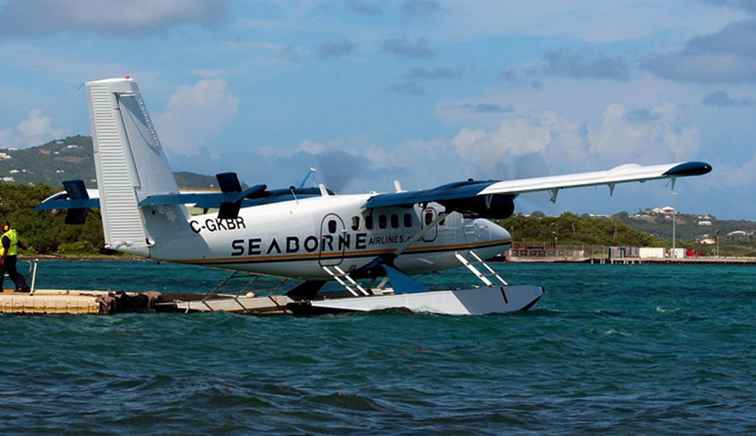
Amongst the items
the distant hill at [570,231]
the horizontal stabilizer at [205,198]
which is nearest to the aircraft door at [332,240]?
the horizontal stabilizer at [205,198]

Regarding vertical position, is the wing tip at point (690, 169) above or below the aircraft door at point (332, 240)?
above

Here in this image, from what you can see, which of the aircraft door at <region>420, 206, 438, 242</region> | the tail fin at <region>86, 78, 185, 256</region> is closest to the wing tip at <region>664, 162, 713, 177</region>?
the aircraft door at <region>420, 206, 438, 242</region>

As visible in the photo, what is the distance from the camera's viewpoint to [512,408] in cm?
1591

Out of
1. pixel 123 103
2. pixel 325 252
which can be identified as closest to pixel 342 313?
pixel 325 252

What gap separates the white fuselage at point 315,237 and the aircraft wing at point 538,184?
0.85 meters

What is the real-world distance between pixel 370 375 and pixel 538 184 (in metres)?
10.6

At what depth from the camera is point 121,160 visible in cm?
2589

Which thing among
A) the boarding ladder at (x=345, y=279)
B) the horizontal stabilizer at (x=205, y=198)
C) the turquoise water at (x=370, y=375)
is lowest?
the turquoise water at (x=370, y=375)

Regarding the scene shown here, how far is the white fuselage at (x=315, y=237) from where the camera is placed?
87.8 ft

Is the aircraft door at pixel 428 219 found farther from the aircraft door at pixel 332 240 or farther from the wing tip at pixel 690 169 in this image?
the wing tip at pixel 690 169

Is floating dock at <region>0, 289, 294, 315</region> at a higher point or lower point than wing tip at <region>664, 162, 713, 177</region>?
lower

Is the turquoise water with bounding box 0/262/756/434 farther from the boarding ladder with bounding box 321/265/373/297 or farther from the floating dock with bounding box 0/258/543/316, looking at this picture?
the boarding ladder with bounding box 321/265/373/297

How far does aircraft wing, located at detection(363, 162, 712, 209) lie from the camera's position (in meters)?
26.8

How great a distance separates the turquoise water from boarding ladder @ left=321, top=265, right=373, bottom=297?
89 centimetres
